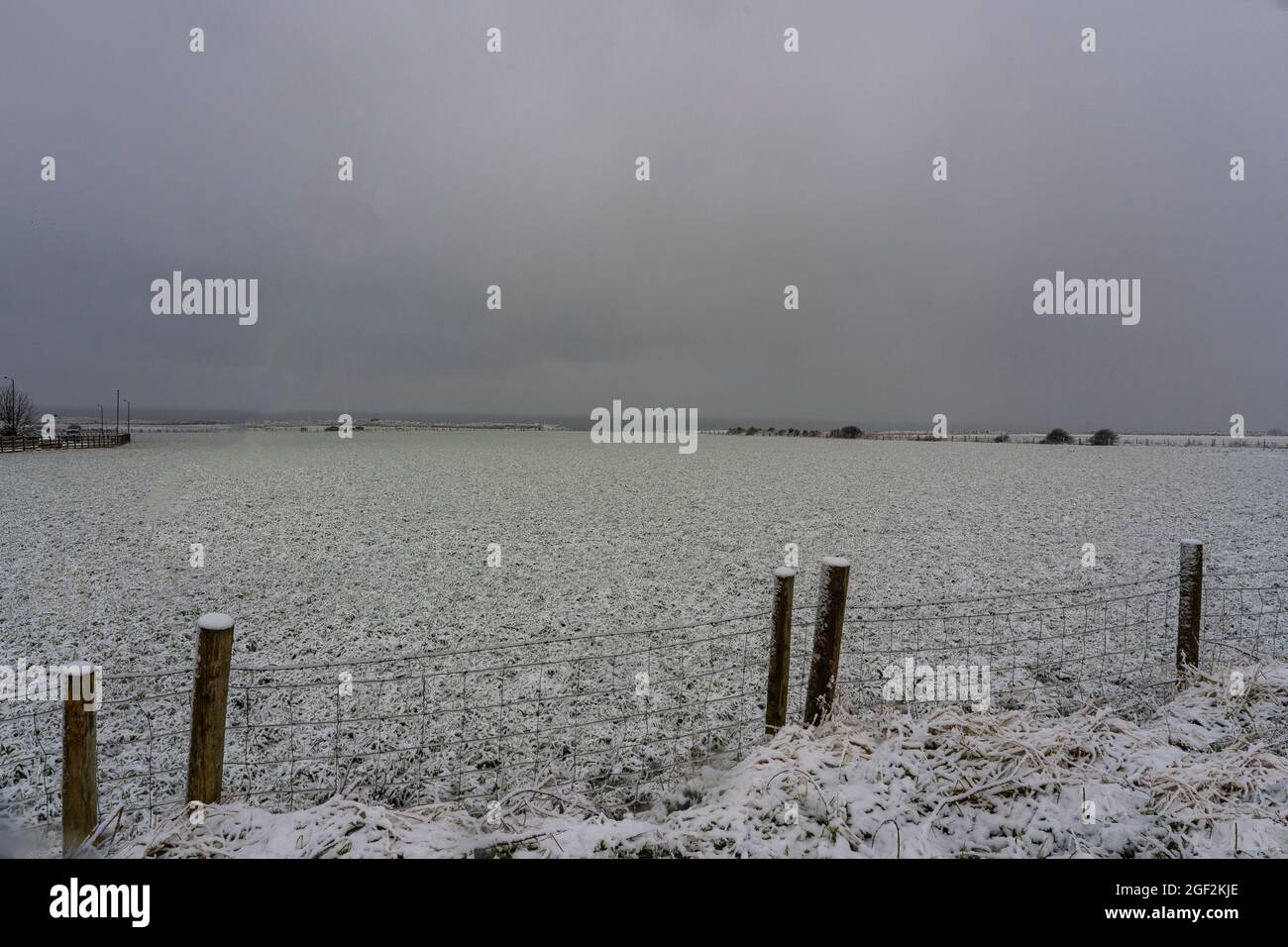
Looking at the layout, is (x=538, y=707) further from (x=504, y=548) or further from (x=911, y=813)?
(x=504, y=548)

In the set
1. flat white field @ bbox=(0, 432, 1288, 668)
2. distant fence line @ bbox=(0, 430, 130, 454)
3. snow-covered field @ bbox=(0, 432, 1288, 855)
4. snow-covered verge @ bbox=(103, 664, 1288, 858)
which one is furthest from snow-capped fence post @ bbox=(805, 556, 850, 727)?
distant fence line @ bbox=(0, 430, 130, 454)

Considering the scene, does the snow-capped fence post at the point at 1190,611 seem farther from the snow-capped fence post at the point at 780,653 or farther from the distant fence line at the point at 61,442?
the distant fence line at the point at 61,442

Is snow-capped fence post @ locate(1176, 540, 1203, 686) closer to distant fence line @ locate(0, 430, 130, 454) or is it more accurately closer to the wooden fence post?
the wooden fence post

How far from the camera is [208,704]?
405cm

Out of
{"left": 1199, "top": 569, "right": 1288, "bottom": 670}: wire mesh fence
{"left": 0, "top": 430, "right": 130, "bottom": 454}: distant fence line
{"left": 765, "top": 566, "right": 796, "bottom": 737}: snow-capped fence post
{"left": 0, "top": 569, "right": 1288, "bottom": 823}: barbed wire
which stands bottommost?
{"left": 0, "top": 569, "right": 1288, "bottom": 823}: barbed wire

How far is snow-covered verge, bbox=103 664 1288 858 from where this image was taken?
140 inches

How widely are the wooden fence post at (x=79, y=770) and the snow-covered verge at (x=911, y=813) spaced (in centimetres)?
33

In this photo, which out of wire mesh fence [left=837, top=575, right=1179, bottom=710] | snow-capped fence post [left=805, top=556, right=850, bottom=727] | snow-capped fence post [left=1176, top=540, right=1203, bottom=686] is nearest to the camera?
snow-capped fence post [left=805, top=556, right=850, bottom=727]

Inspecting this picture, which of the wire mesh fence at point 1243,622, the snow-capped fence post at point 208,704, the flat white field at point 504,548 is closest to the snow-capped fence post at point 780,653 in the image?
the snow-capped fence post at point 208,704

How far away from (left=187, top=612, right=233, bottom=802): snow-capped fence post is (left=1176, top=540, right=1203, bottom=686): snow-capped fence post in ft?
29.9

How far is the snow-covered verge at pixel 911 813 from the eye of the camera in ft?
11.7

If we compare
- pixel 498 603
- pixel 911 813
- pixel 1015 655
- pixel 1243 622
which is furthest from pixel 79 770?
pixel 1243 622

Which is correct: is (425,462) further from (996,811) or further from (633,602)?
(996,811)
